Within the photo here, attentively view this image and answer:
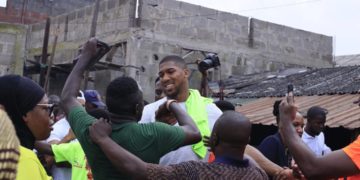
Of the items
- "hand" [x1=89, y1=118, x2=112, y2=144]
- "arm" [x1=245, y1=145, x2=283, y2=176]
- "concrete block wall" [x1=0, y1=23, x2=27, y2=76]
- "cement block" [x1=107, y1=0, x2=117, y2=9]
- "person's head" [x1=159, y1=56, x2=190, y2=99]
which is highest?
"cement block" [x1=107, y1=0, x2=117, y2=9]

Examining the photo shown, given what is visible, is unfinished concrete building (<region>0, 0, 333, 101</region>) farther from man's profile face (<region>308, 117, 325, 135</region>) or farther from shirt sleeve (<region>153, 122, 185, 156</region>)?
shirt sleeve (<region>153, 122, 185, 156</region>)

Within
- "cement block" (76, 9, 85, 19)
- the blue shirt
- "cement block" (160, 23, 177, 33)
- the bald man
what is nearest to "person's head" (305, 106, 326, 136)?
the blue shirt

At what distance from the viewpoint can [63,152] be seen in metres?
3.97

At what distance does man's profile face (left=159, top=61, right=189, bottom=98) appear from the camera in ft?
11.7

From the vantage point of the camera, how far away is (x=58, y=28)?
622 inches

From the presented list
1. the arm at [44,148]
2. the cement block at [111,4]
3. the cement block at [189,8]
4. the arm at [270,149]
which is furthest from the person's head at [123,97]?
the cement block at [189,8]

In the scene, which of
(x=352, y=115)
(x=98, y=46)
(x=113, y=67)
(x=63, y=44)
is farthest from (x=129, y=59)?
(x=98, y=46)

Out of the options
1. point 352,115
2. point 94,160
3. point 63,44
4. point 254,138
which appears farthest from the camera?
point 63,44

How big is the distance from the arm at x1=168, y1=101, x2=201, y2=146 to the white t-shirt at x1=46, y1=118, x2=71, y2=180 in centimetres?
179

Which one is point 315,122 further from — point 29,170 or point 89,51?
point 29,170

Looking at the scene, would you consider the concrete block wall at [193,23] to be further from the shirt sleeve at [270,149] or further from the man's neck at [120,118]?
the man's neck at [120,118]

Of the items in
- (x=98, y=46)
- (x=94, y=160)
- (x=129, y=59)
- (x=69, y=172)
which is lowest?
(x=69, y=172)

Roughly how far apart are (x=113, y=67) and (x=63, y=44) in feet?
11.3

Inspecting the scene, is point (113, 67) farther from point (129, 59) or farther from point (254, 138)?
point (254, 138)
